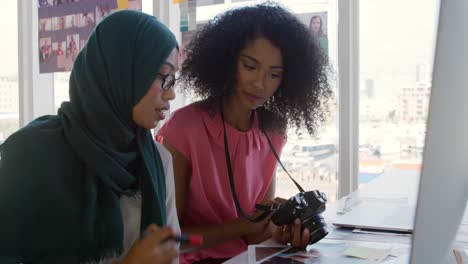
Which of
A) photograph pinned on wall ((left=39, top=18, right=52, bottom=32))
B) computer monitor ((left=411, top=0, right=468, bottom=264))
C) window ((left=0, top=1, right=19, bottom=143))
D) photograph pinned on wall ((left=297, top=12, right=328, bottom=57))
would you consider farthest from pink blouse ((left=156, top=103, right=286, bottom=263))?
window ((left=0, top=1, right=19, bottom=143))

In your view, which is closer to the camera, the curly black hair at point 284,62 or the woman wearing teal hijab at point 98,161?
the woman wearing teal hijab at point 98,161

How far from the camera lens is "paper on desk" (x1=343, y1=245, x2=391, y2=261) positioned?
873 millimetres

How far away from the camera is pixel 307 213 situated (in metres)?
0.99

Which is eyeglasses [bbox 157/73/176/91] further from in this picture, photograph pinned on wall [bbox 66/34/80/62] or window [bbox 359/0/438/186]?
photograph pinned on wall [bbox 66/34/80/62]

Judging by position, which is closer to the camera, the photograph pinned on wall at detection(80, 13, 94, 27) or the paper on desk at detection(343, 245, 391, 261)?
the paper on desk at detection(343, 245, 391, 261)

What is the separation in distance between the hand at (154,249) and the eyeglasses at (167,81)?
320mm

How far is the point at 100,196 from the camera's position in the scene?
0.92m

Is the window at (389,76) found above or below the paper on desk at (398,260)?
above

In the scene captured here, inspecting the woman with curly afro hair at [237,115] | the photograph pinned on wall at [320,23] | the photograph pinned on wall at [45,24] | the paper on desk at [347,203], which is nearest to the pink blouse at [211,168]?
the woman with curly afro hair at [237,115]

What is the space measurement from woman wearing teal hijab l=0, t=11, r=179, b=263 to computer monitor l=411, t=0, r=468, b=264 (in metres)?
0.54

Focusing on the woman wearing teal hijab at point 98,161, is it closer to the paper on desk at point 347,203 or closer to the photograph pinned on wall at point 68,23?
the paper on desk at point 347,203

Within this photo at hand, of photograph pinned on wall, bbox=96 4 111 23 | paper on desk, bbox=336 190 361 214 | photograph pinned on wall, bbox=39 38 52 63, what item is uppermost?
photograph pinned on wall, bbox=96 4 111 23

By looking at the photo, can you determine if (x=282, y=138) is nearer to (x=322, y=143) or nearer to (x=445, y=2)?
(x=322, y=143)

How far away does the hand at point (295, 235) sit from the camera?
0.93m
